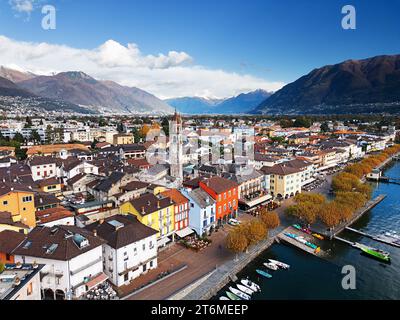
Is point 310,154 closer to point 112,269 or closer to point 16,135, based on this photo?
point 112,269

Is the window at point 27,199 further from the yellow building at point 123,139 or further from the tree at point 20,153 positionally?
the yellow building at point 123,139

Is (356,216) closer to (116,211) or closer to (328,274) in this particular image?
(328,274)

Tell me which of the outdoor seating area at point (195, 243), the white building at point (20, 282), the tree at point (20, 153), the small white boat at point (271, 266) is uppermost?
the tree at point (20, 153)

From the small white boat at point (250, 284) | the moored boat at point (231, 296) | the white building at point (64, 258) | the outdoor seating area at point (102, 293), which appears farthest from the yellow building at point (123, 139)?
the moored boat at point (231, 296)

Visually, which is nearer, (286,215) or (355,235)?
(355,235)
